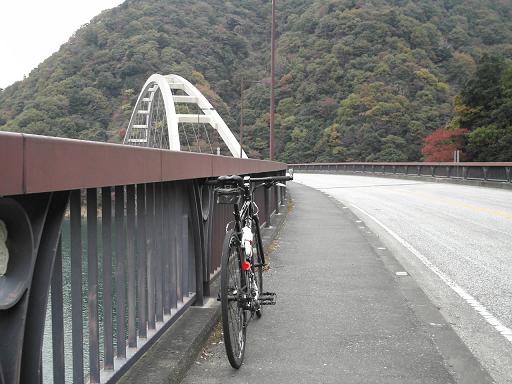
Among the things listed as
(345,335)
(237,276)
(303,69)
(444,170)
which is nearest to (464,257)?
(345,335)

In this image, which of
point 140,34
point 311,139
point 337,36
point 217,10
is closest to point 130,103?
point 140,34

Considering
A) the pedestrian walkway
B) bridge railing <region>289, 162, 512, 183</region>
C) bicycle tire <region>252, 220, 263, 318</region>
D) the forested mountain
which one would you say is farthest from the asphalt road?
the forested mountain

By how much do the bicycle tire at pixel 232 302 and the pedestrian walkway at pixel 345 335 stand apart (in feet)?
0.58

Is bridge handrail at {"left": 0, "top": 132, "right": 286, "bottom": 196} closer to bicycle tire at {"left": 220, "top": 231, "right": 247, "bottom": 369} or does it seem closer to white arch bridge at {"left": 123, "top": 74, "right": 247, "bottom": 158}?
bicycle tire at {"left": 220, "top": 231, "right": 247, "bottom": 369}

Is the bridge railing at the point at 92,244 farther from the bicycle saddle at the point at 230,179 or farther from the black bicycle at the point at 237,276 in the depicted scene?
the black bicycle at the point at 237,276

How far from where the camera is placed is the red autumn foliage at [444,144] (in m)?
48.2

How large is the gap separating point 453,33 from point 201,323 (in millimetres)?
90474

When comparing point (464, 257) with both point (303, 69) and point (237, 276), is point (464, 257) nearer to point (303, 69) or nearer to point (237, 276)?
point (237, 276)

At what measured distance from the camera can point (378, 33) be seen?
86.8 meters

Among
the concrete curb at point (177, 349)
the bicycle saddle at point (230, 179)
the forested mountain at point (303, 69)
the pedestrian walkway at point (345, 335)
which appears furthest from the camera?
the forested mountain at point (303, 69)

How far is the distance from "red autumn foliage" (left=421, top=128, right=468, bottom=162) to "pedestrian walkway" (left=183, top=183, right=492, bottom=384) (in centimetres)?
4312

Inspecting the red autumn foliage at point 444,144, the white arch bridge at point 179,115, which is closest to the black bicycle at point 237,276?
the white arch bridge at point 179,115

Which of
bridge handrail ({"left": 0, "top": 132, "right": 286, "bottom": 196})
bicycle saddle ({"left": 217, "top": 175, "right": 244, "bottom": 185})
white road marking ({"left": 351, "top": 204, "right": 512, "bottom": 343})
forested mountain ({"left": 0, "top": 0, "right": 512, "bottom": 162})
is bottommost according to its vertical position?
white road marking ({"left": 351, "top": 204, "right": 512, "bottom": 343})

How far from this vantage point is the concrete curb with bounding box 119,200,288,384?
3290mm
